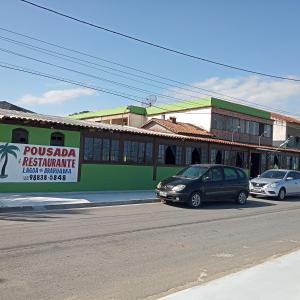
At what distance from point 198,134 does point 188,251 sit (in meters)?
27.8

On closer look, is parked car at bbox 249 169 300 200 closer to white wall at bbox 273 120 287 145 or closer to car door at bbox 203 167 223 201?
car door at bbox 203 167 223 201

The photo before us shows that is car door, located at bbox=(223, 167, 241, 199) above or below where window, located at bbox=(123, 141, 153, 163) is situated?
below

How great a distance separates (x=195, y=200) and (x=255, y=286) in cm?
1076

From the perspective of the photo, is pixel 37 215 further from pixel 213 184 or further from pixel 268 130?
pixel 268 130

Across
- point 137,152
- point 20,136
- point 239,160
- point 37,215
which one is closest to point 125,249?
point 37,215

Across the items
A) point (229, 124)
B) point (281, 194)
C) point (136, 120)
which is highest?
point (136, 120)

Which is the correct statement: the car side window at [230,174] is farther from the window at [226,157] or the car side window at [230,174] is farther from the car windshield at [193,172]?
the window at [226,157]

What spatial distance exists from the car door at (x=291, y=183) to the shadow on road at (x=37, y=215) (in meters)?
12.1

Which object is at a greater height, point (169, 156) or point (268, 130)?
point (268, 130)

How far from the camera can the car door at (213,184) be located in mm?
17458

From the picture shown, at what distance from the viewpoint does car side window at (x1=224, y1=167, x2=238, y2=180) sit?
60.7 feet

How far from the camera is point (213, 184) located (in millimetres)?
17688

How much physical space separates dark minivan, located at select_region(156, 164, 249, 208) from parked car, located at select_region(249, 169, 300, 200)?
319cm

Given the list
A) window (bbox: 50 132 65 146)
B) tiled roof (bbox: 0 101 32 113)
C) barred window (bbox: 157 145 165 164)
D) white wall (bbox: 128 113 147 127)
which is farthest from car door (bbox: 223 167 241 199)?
white wall (bbox: 128 113 147 127)
